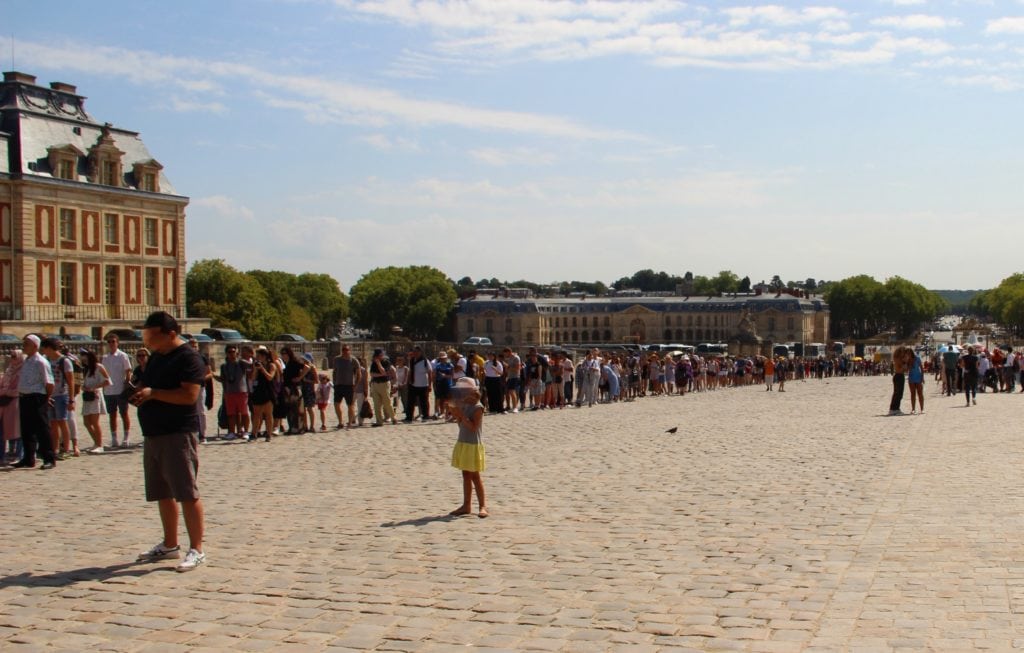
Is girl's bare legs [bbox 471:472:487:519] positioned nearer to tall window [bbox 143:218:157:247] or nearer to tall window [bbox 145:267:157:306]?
tall window [bbox 145:267:157:306]

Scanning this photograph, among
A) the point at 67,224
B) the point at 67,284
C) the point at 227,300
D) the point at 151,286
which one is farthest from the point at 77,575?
the point at 227,300

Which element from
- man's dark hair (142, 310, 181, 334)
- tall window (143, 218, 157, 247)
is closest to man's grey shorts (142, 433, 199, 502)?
man's dark hair (142, 310, 181, 334)

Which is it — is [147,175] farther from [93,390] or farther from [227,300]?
[93,390]

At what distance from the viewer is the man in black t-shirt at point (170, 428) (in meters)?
8.51

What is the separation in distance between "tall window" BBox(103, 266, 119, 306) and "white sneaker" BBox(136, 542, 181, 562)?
47.4m

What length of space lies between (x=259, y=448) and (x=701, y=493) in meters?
8.64

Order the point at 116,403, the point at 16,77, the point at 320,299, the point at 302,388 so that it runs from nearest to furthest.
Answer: the point at 116,403, the point at 302,388, the point at 16,77, the point at 320,299

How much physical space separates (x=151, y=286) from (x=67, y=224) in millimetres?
5886

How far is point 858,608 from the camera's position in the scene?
7.25m

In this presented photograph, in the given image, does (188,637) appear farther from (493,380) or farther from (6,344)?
(6,344)

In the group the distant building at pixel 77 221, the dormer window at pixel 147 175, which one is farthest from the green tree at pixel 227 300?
the dormer window at pixel 147 175

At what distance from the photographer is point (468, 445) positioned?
1098 cm

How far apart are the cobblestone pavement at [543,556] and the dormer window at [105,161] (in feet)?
128

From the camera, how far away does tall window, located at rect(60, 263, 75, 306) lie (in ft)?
168
